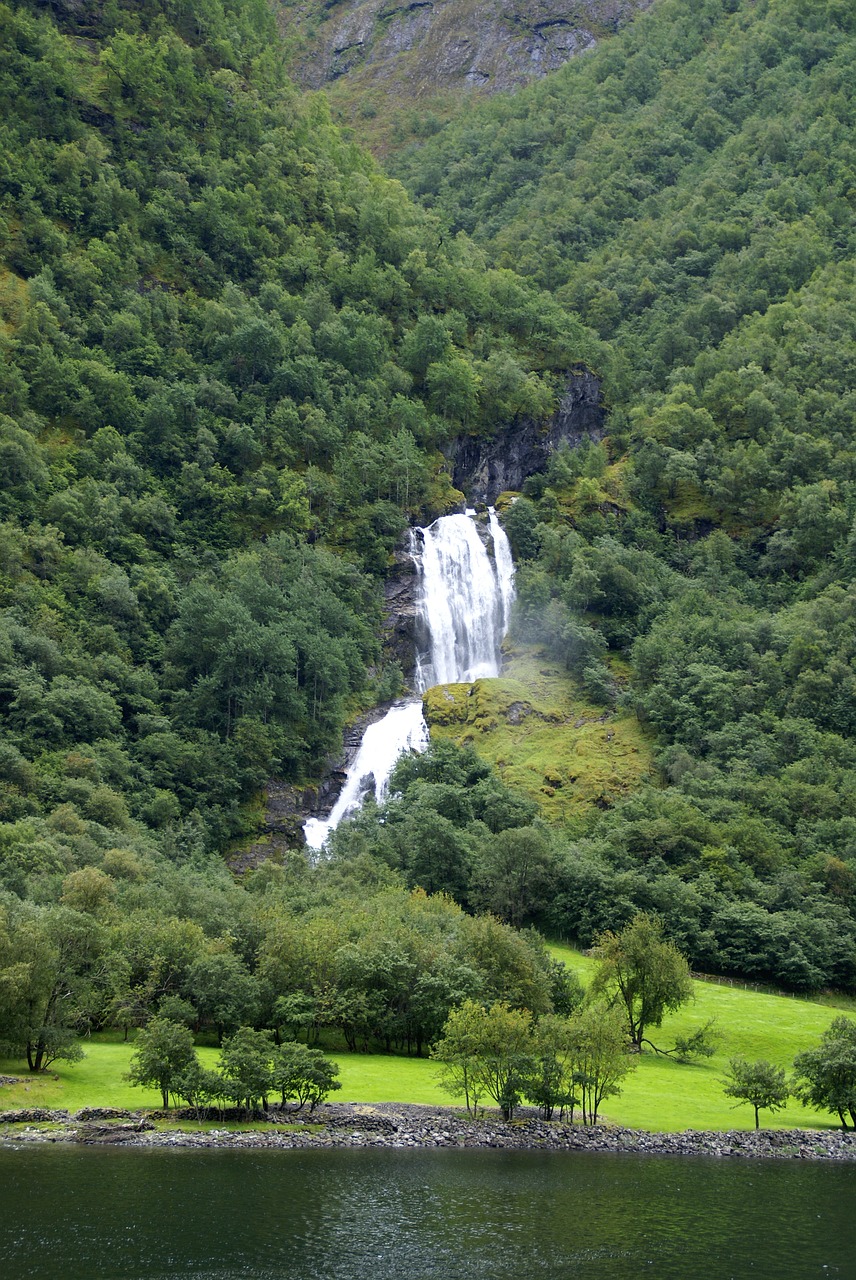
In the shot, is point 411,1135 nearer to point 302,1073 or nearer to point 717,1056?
point 302,1073

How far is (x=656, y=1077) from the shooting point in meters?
66.3

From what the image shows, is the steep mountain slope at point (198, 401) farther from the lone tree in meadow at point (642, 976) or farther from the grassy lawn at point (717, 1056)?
the grassy lawn at point (717, 1056)

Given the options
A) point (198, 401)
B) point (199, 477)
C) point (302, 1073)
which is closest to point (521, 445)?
point (198, 401)

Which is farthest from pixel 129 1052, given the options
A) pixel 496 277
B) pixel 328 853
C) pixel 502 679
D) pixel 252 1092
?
pixel 496 277

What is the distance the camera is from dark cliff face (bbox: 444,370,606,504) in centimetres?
14200

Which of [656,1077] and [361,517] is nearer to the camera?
[656,1077]

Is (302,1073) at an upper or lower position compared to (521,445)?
lower

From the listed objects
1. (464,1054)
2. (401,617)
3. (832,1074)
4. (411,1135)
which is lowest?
(411,1135)

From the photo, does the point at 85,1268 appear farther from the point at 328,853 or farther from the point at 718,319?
the point at 718,319

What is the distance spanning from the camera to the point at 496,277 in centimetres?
15975

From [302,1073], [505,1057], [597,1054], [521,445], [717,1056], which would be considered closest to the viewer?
[302,1073]

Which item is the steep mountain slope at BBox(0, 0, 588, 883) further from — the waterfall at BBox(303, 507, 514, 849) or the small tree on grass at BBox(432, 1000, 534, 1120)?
the small tree on grass at BBox(432, 1000, 534, 1120)

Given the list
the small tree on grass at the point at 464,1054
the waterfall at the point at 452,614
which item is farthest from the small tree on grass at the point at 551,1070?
the waterfall at the point at 452,614

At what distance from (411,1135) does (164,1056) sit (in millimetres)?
11024
